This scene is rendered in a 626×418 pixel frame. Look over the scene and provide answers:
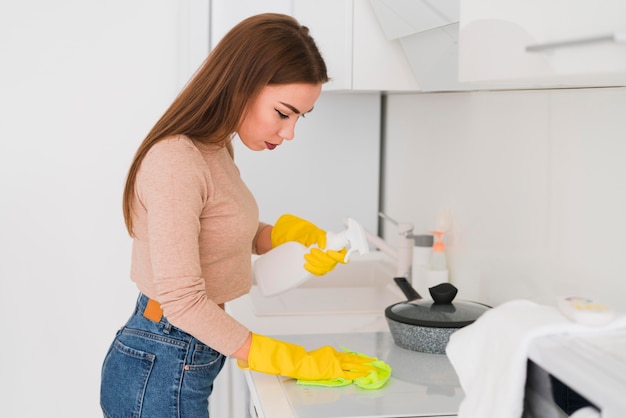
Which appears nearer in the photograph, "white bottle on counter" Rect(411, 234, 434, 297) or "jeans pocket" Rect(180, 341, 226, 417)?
"jeans pocket" Rect(180, 341, 226, 417)

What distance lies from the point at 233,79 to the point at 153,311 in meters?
0.42

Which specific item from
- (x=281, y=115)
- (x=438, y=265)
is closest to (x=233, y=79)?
(x=281, y=115)

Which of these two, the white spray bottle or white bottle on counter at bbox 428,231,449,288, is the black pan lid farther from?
white bottle on counter at bbox 428,231,449,288

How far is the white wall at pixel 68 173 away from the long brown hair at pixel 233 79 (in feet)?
3.87

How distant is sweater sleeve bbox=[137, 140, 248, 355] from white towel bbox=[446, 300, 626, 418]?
0.48m

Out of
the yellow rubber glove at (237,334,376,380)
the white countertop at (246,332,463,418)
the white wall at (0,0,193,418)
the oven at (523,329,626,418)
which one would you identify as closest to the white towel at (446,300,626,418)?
the oven at (523,329,626,418)

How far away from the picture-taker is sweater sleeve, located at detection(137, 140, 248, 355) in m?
1.26

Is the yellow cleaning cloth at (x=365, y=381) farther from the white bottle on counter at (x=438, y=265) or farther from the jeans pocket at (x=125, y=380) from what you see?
the white bottle on counter at (x=438, y=265)

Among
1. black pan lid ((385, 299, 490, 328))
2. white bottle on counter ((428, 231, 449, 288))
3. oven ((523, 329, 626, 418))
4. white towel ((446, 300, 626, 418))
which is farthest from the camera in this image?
white bottle on counter ((428, 231, 449, 288))

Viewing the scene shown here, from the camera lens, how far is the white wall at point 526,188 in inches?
48.5

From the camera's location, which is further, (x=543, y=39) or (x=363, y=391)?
(x=363, y=391)

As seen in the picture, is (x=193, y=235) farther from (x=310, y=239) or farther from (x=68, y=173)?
(x=68, y=173)

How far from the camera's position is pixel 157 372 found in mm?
1407

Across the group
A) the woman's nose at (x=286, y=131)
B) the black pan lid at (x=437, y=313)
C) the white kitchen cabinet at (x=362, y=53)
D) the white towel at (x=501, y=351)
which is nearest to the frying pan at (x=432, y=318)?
the black pan lid at (x=437, y=313)
